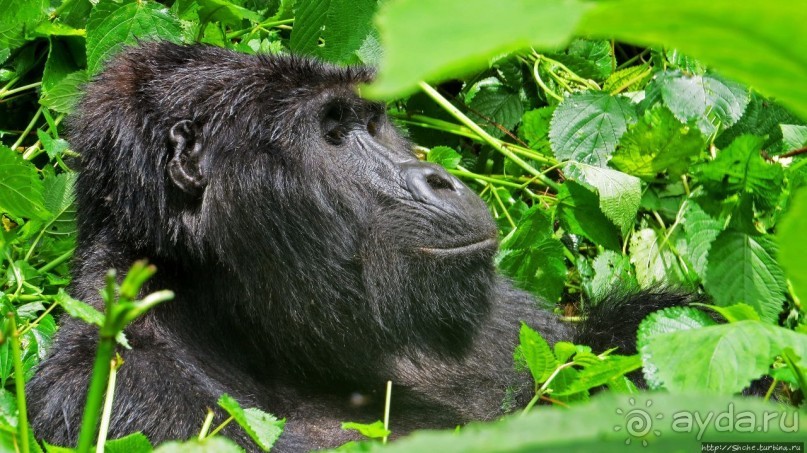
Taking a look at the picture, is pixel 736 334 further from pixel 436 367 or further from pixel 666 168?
pixel 666 168

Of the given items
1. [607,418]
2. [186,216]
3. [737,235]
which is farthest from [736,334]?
[186,216]

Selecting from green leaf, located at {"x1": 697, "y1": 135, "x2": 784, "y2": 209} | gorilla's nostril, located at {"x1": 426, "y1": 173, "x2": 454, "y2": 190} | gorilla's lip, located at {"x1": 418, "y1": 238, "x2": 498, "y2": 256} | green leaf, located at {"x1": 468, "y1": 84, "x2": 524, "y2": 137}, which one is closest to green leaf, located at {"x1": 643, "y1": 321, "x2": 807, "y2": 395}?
gorilla's lip, located at {"x1": 418, "y1": 238, "x2": 498, "y2": 256}

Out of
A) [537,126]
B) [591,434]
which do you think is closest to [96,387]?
[591,434]

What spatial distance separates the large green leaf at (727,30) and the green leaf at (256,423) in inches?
46.5

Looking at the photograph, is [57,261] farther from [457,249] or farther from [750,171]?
Result: [750,171]

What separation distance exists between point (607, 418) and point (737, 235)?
2500 mm

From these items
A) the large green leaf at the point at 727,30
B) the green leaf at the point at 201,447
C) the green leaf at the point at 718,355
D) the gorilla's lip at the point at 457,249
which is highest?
the large green leaf at the point at 727,30

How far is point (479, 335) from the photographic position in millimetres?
2941

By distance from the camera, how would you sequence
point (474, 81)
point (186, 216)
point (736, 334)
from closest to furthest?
point (736, 334) → point (186, 216) → point (474, 81)

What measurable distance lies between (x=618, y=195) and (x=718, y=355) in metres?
2.23

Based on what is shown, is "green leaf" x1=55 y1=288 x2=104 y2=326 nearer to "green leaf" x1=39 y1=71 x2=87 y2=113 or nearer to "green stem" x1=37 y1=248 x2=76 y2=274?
"green stem" x1=37 y1=248 x2=76 y2=274

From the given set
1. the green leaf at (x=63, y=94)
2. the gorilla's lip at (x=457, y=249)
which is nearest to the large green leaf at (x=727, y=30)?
the gorilla's lip at (x=457, y=249)

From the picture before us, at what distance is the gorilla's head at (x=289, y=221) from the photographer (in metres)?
2.71

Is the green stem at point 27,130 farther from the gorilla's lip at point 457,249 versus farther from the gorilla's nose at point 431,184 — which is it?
the gorilla's lip at point 457,249
